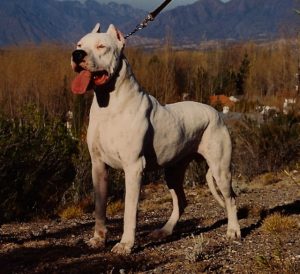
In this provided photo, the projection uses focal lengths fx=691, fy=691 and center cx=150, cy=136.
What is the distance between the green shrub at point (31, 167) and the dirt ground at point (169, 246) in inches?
22.3

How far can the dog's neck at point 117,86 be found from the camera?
22.5 feet

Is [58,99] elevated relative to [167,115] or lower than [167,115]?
lower

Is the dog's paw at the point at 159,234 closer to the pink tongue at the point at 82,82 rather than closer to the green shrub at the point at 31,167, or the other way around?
the pink tongue at the point at 82,82

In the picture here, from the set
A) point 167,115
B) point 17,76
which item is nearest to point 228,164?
point 167,115

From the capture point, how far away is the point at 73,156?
12539mm

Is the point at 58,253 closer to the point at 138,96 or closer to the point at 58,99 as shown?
the point at 138,96

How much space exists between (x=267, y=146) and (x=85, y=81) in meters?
10.9

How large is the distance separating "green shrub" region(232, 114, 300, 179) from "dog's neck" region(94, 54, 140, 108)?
32.6ft

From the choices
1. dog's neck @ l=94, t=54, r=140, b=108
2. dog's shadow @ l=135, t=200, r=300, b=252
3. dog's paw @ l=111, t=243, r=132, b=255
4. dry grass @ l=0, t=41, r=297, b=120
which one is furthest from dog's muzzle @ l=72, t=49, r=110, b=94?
dry grass @ l=0, t=41, r=297, b=120

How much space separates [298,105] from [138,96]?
15951mm

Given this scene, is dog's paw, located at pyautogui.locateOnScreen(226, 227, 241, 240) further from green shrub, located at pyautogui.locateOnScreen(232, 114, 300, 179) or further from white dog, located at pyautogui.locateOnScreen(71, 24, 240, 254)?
green shrub, located at pyautogui.locateOnScreen(232, 114, 300, 179)

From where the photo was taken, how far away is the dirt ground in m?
6.54

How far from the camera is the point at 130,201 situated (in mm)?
6895

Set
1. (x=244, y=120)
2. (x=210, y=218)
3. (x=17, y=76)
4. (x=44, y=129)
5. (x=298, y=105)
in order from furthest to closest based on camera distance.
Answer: (x=17, y=76), (x=298, y=105), (x=244, y=120), (x=44, y=129), (x=210, y=218)
